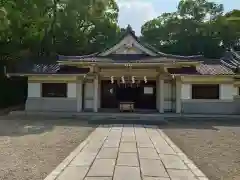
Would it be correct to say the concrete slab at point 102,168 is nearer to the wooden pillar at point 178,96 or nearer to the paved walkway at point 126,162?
the paved walkway at point 126,162

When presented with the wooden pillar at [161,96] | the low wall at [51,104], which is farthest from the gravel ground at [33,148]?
the wooden pillar at [161,96]

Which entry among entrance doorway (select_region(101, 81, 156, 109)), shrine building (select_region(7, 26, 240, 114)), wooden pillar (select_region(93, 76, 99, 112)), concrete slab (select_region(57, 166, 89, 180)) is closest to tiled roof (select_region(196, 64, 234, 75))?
shrine building (select_region(7, 26, 240, 114))

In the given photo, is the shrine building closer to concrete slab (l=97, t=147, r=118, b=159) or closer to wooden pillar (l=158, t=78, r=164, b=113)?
wooden pillar (l=158, t=78, r=164, b=113)

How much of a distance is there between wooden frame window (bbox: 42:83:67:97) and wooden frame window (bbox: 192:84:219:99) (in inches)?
322

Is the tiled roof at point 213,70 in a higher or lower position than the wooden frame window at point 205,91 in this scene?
→ higher

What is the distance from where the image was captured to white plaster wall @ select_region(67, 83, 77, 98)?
64.8 ft

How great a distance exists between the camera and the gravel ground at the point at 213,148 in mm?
6652

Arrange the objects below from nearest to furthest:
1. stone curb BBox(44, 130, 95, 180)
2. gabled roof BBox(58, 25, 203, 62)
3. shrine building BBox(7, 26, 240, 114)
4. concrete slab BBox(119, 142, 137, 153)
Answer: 1. stone curb BBox(44, 130, 95, 180)
2. concrete slab BBox(119, 142, 137, 153)
3. shrine building BBox(7, 26, 240, 114)
4. gabled roof BBox(58, 25, 203, 62)

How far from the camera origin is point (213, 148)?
365 inches

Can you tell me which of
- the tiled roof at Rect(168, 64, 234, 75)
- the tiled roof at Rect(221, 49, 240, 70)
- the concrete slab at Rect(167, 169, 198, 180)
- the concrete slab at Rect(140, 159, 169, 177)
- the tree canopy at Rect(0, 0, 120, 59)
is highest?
the tree canopy at Rect(0, 0, 120, 59)

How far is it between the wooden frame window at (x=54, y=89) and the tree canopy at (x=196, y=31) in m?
18.2

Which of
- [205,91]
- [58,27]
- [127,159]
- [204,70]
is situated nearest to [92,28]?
[58,27]

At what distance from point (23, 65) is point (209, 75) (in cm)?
Result: 1223

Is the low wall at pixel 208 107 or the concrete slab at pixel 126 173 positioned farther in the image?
the low wall at pixel 208 107
